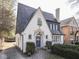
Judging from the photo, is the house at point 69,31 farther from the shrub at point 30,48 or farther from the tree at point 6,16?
Result: the tree at point 6,16

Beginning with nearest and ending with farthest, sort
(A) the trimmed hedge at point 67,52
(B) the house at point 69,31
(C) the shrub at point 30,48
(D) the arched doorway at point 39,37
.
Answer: (A) the trimmed hedge at point 67,52, (C) the shrub at point 30,48, (D) the arched doorway at point 39,37, (B) the house at point 69,31

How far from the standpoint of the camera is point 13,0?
1981cm

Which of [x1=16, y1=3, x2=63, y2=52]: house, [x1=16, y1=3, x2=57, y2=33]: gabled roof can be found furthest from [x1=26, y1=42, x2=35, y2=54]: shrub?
[x1=16, y1=3, x2=57, y2=33]: gabled roof

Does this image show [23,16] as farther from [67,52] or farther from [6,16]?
[67,52]

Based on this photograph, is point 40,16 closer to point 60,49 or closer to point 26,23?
point 26,23

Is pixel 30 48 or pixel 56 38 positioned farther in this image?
pixel 56 38

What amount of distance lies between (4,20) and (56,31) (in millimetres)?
15334

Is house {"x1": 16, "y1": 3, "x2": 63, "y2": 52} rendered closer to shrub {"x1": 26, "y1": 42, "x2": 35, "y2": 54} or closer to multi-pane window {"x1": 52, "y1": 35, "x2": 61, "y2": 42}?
multi-pane window {"x1": 52, "y1": 35, "x2": 61, "y2": 42}

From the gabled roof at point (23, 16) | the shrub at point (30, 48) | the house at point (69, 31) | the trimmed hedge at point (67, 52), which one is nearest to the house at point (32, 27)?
the gabled roof at point (23, 16)

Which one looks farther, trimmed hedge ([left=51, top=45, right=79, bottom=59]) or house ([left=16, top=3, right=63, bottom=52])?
house ([left=16, top=3, right=63, bottom=52])

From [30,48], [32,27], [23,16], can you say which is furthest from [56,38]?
[23,16]

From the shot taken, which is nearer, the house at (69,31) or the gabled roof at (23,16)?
the gabled roof at (23,16)

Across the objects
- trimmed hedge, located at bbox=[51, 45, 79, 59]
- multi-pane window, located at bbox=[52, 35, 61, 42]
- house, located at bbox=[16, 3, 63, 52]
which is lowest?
trimmed hedge, located at bbox=[51, 45, 79, 59]

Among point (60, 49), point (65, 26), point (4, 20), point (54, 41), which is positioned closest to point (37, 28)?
point (54, 41)
